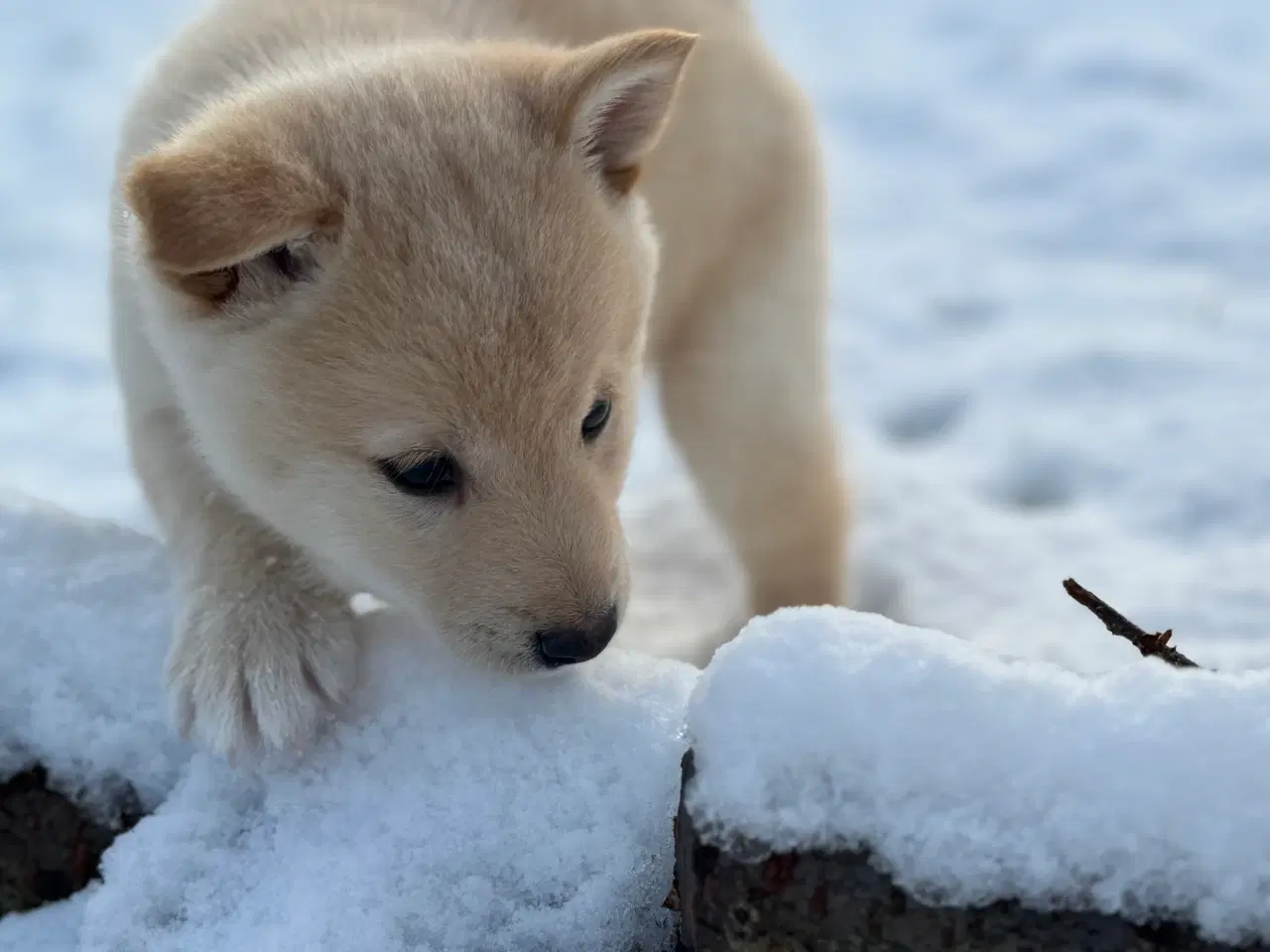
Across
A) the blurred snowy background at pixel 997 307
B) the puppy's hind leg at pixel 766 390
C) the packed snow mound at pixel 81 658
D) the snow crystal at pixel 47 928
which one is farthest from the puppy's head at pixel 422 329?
the blurred snowy background at pixel 997 307

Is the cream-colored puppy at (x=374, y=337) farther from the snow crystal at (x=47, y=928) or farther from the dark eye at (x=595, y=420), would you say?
the snow crystal at (x=47, y=928)

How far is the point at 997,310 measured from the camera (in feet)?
17.4

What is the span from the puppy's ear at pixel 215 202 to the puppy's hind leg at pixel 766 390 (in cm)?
147

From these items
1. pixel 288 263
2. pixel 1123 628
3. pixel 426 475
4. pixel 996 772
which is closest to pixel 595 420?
pixel 426 475

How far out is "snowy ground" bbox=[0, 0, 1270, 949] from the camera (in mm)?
3850

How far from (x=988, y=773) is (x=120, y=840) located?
4.11 feet

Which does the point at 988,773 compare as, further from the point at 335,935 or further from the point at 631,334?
the point at 631,334

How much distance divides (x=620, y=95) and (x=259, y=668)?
1.15 metres

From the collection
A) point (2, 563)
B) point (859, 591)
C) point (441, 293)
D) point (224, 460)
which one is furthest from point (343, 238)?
point (859, 591)

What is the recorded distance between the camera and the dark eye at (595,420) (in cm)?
226

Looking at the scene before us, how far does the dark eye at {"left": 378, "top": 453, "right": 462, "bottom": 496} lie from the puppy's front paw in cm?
30

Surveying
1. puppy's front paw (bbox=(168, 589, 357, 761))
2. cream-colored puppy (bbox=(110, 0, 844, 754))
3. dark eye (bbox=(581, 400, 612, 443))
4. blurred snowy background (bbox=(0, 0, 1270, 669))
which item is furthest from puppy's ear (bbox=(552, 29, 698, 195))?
blurred snowy background (bbox=(0, 0, 1270, 669))

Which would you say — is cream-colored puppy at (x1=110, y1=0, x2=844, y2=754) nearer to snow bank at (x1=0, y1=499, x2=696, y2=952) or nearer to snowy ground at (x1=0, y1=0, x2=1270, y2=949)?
snow bank at (x1=0, y1=499, x2=696, y2=952)

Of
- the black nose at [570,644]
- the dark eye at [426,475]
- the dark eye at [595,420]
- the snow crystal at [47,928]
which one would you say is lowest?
the snow crystal at [47,928]
